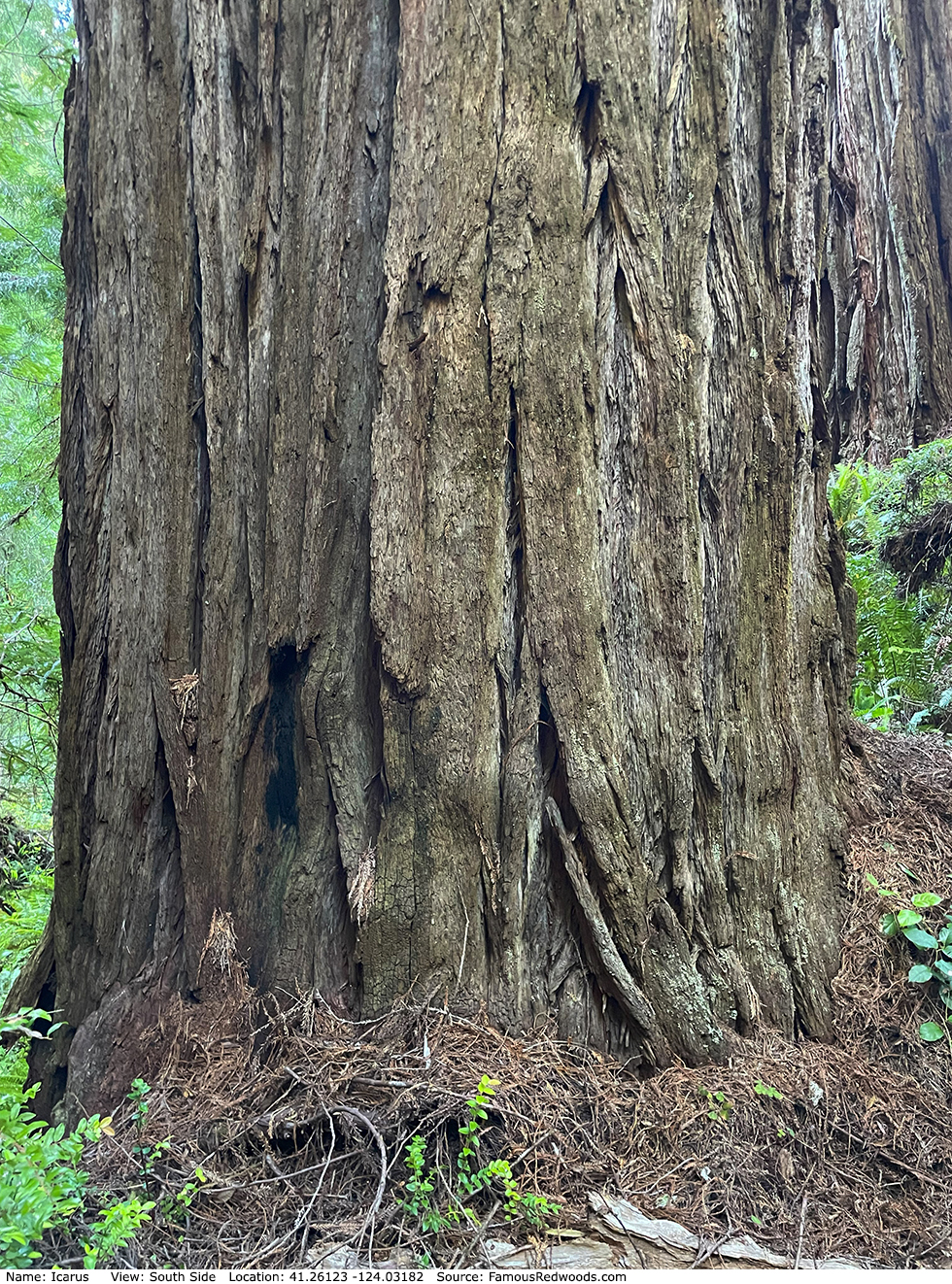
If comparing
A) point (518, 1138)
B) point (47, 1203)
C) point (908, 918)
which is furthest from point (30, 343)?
point (908, 918)

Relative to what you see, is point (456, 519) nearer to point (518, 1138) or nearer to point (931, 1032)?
point (518, 1138)

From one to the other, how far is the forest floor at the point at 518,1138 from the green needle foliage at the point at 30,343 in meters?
3.96

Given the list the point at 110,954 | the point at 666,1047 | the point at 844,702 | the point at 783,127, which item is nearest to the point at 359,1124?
the point at 666,1047

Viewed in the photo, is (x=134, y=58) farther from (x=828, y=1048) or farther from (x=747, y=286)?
(x=828, y=1048)

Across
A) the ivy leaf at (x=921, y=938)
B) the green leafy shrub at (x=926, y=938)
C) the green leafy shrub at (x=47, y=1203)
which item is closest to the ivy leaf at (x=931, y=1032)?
the green leafy shrub at (x=926, y=938)

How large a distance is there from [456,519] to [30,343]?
6.25 m

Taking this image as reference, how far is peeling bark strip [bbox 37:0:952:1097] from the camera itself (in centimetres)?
241

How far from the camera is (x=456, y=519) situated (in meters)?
2.42

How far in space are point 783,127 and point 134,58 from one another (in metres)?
2.35

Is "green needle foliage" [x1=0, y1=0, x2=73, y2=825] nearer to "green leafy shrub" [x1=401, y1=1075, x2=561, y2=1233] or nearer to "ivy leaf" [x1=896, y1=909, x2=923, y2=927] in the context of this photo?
"green leafy shrub" [x1=401, y1=1075, x2=561, y2=1233]

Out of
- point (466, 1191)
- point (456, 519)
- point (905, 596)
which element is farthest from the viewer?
point (905, 596)

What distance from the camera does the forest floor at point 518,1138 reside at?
1915mm

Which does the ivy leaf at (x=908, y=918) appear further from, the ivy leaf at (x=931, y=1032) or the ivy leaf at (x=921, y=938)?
the ivy leaf at (x=931, y=1032)

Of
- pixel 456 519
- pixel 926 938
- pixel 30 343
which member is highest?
pixel 30 343
